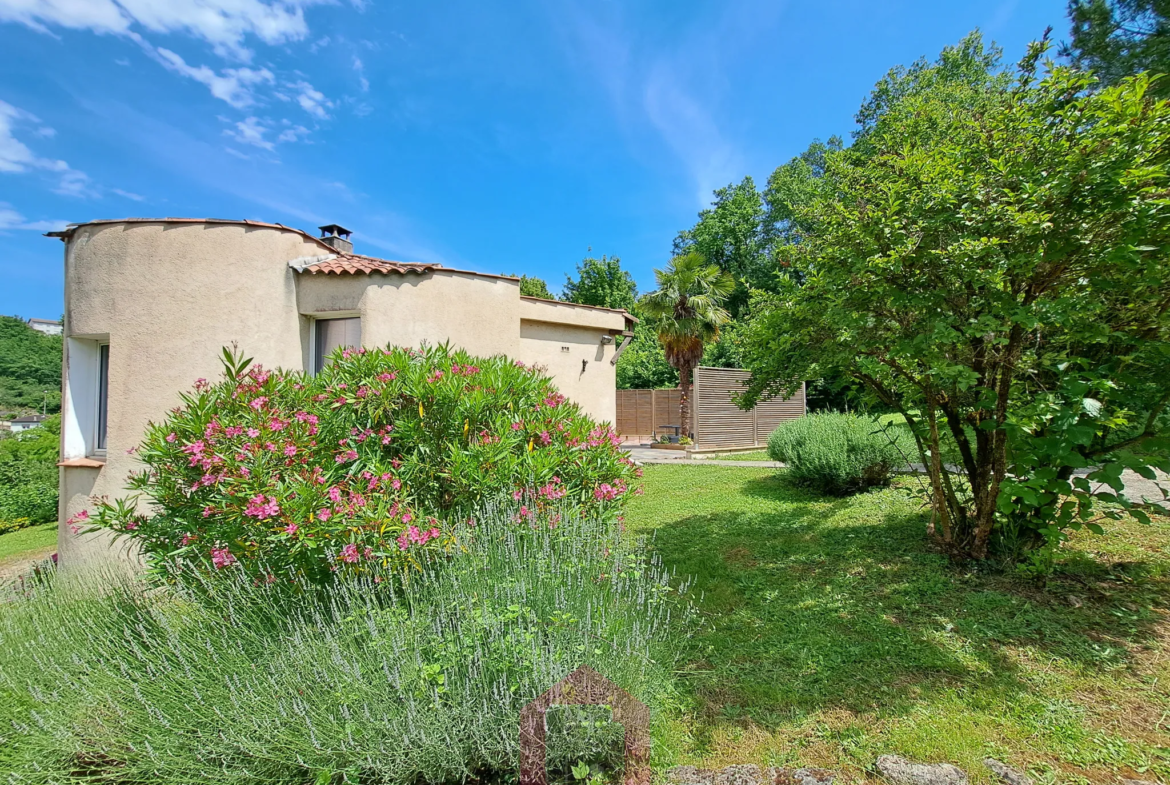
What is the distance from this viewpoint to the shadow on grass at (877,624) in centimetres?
301

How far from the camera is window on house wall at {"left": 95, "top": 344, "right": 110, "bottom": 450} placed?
727cm

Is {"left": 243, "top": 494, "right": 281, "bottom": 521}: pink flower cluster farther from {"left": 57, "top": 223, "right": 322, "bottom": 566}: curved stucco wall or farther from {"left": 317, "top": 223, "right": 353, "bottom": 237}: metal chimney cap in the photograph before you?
{"left": 317, "top": 223, "right": 353, "bottom": 237}: metal chimney cap

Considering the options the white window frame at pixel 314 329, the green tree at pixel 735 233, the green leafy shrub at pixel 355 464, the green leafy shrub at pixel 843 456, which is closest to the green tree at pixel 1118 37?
the green leafy shrub at pixel 843 456

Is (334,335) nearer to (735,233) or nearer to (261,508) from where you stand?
(261,508)

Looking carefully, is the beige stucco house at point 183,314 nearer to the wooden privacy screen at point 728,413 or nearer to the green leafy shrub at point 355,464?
the green leafy shrub at point 355,464

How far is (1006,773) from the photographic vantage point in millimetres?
2221

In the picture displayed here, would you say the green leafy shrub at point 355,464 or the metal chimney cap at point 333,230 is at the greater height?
the metal chimney cap at point 333,230

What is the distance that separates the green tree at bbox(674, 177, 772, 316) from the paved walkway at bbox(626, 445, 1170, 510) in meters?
24.1

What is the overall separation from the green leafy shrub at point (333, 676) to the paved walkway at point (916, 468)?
6.24 ft

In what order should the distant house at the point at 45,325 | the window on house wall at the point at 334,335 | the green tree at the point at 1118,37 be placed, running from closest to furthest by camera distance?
the green tree at the point at 1118,37
the window on house wall at the point at 334,335
the distant house at the point at 45,325

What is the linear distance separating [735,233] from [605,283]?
451 inches

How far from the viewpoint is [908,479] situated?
8398 millimetres

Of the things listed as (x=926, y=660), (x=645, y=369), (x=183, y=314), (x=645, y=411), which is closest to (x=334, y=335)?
(x=183, y=314)

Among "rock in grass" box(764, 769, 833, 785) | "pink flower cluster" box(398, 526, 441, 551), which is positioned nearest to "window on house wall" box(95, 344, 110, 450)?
"pink flower cluster" box(398, 526, 441, 551)
